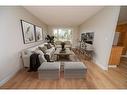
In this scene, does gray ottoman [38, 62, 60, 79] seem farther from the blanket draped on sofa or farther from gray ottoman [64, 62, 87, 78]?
the blanket draped on sofa

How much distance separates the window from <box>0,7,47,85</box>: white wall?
223 inches

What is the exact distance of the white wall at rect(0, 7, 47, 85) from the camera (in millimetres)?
2242

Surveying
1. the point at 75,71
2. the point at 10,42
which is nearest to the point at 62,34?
the point at 10,42

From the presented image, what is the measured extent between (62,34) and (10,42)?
6.58 meters

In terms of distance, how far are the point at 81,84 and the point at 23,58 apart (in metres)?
2.26

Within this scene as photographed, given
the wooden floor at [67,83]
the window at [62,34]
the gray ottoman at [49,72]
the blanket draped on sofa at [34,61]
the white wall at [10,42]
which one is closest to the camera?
the wooden floor at [67,83]

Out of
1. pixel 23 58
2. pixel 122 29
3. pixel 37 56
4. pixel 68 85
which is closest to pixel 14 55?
pixel 23 58

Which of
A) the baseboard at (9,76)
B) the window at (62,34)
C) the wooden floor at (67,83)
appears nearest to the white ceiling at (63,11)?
the baseboard at (9,76)

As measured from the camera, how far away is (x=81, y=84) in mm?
2250

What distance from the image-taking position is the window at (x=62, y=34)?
28.6 ft

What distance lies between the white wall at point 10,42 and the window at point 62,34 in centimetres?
566

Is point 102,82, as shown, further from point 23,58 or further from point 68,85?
point 23,58

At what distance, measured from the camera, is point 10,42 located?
8.36 ft

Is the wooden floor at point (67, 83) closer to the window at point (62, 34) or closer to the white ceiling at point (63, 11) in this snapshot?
the white ceiling at point (63, 11)
